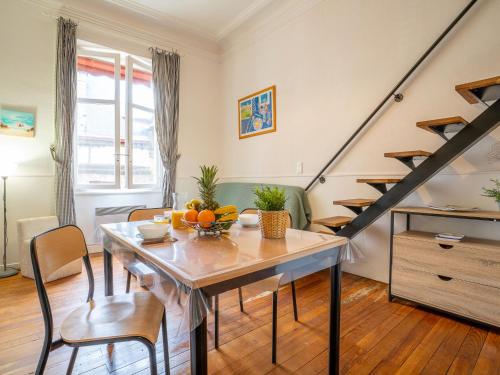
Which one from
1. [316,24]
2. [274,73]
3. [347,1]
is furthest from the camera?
[274,73]

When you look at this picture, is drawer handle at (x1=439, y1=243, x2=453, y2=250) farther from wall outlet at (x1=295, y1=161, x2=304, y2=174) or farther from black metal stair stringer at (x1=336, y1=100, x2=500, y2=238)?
wall outlet at (x1=295, y1=161, x2=304, y2=174)

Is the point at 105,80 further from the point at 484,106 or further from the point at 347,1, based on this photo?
the point at 484,106

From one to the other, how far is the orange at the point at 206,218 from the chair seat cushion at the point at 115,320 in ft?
1.39

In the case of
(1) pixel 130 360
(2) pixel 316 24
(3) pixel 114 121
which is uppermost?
(2) pixel 316 24

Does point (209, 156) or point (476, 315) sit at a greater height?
Answer: point (209, 156)

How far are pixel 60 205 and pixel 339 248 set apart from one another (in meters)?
3.28

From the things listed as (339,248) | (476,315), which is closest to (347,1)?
(339,248)

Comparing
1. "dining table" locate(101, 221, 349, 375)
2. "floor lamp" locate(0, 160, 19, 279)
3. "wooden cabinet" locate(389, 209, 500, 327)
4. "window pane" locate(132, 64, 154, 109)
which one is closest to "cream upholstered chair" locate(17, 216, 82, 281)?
"floor lamp" locate(0, 160, 19, 279)

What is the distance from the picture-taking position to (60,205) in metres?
3.14

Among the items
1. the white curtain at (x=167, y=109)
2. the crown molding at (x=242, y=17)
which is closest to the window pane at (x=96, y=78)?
the white curtain at (x=167, y=109)

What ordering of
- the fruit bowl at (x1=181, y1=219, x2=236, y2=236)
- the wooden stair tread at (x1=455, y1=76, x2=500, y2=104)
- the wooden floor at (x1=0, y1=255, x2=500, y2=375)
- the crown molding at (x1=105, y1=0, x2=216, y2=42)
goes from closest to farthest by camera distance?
the fruit bowl at (x1=181, y1=219, x2=236, y2=236) < the wooden floor at (x1=0, y1=255, x2=500, y2=375) < the wooden stair tread at (x1=455, y1=76, x2=500, y2=104) < the crown molding at (x1=105, y1=0, x2=216, y2=42)

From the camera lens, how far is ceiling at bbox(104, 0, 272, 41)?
3.33m

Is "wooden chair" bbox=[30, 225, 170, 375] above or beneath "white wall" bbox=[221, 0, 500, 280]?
beneath

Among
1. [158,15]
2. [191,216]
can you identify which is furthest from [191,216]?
[158,15]
